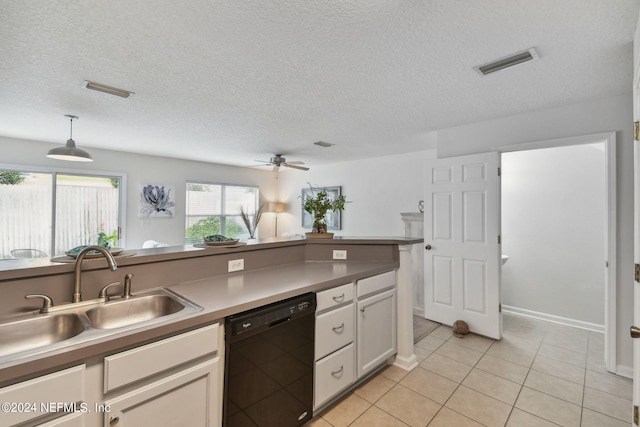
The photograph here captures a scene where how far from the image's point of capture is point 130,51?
1.79 m

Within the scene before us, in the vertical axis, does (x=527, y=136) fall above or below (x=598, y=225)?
above

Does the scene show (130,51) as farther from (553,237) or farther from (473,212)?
(553,237)


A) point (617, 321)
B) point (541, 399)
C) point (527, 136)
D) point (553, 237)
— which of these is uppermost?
point (527, 136)

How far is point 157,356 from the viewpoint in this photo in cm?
110

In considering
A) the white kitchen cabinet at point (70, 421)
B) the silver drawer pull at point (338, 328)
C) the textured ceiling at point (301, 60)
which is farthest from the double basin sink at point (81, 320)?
the textured ceiling at point (301, 60)

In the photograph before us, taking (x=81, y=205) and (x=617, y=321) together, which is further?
(x=81, y=205)

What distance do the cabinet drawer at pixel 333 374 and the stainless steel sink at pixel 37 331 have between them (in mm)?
1293

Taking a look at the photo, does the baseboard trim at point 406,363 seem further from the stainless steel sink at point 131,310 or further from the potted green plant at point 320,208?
the stainless steel sink at point 131,310

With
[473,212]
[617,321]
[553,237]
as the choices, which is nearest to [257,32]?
[473,212]

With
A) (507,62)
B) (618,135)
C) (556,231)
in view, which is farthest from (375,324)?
(556,231)

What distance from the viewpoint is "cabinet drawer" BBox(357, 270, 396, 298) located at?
2.06 metres

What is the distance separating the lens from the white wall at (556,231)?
3264 millimetres

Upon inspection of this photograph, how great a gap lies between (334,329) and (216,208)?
16.5ft

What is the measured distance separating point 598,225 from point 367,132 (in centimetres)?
291
